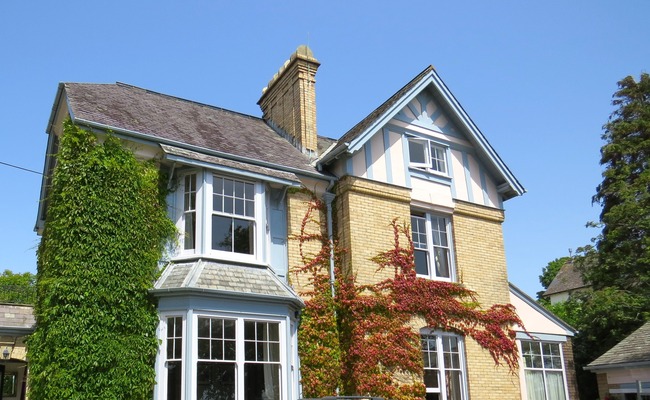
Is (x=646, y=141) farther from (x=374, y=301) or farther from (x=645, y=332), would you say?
(x=374, y=301)

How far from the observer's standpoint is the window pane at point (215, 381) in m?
13.1

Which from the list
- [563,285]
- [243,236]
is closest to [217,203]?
[243,236]

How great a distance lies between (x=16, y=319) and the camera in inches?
599

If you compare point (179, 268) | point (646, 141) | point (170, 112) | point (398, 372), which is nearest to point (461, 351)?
point (398, 372)

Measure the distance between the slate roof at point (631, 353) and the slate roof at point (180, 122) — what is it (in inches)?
410

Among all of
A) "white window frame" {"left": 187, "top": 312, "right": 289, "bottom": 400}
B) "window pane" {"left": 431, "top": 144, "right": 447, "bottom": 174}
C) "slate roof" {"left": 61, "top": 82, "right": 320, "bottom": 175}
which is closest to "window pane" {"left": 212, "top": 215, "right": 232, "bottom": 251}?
"slate roof" {"left": 61, "top": 82, "right": 320, "bottom": 175}

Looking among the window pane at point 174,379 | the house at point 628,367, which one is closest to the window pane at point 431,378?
the house at point 628,367

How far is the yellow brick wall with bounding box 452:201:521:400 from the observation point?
16.7 m

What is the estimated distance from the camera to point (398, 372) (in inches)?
598

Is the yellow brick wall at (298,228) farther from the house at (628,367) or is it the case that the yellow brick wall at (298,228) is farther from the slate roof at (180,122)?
the house at (628,367)

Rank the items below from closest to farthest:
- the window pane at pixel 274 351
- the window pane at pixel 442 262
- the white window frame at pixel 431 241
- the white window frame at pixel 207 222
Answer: the window pane at pixel 274 351, the white window frame at pixel 207 222, the white window frame at pixel 431 241, the window pane at pixel 442 262

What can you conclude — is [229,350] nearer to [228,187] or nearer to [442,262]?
[228,187]

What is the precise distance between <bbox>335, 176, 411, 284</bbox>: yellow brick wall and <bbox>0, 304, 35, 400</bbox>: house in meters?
7.51

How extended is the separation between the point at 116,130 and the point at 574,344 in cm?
2078
